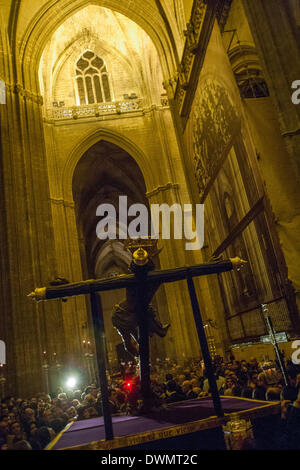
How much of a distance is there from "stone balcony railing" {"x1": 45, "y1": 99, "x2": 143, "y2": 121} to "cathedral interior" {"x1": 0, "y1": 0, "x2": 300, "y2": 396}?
0.09 m

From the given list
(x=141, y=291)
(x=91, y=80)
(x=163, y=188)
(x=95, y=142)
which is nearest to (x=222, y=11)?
(x=141, y=291)

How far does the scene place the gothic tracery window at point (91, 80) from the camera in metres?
22.3

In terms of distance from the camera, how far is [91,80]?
2259 cm

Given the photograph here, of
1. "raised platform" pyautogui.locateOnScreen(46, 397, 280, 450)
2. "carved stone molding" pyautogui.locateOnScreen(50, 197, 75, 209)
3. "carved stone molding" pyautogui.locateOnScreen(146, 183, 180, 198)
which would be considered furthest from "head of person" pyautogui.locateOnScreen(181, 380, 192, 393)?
"carved stone molding" pyautogui.locateOnScreen(50, 197, 75, 209)

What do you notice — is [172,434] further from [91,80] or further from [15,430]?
[91,80]

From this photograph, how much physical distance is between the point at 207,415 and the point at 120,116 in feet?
64.3

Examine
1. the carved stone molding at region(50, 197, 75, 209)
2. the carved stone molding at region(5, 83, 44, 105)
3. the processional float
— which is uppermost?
the carved stone molding at region(5, 83, 44, 105)

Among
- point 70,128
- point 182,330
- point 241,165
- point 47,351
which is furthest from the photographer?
point 70,128

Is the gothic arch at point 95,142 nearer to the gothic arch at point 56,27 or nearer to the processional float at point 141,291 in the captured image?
the gothic arch at point 56,27

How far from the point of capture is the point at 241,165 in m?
8.02

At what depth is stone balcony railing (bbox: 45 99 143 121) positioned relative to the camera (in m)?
20.8

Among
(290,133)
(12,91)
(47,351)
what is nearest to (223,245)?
(290,133)

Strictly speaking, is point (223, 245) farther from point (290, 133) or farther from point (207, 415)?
point (207, 415)

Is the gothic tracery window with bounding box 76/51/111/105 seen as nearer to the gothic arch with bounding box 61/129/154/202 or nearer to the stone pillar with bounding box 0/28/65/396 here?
the gothic arch with bounding box 61/129/154/202
